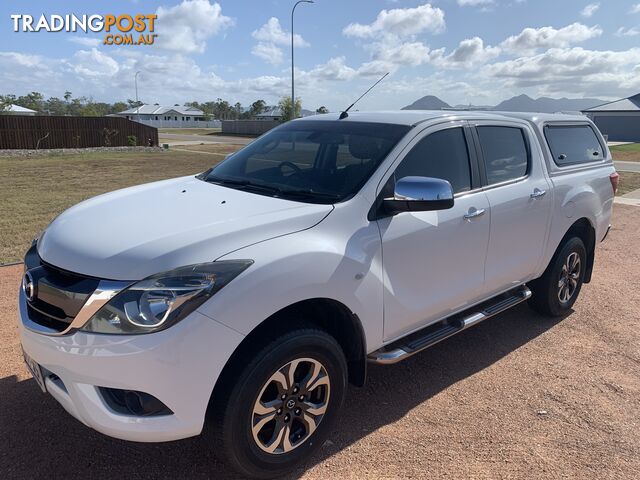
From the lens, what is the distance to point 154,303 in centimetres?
215

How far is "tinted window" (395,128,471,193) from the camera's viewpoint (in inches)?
128

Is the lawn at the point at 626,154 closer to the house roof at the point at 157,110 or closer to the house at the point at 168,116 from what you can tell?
the house at the point at 168,116

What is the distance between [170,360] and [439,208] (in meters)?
1.65

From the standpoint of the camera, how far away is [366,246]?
→ 9.20 feet

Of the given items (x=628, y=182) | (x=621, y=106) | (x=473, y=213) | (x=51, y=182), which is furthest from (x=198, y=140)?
(x=621, y=106)

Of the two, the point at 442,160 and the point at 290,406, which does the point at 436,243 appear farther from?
the point at 290,406

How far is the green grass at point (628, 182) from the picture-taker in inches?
550

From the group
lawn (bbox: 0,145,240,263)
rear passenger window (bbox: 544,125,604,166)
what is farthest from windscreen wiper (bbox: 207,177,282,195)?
lawn (bbox: 0,145,240,263)

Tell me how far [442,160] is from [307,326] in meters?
1.58

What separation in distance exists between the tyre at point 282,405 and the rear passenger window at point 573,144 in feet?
9.97

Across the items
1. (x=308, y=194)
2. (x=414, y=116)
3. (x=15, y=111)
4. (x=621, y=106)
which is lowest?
(x=308, y=194)

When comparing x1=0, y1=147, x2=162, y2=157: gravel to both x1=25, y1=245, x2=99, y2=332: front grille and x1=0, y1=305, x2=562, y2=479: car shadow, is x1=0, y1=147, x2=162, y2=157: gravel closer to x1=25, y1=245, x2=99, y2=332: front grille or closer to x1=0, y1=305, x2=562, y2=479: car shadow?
x1=0, y1=305, x2=562, y2=479: car shadow

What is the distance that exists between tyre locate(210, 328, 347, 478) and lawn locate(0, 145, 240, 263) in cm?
506

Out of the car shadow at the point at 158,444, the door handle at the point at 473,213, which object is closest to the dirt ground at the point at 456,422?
the car shadow at the point at 158,444
